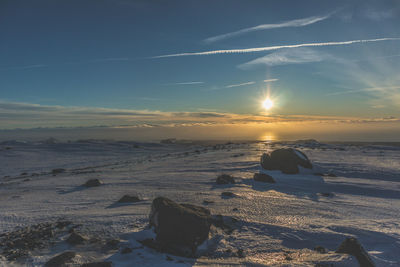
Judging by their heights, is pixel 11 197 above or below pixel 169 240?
below

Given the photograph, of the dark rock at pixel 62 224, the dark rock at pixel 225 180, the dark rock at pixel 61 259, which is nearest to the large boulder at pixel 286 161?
the dark rock at pixel 225 180

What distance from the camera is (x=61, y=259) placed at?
3527 mm

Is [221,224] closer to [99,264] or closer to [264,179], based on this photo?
[99,264]

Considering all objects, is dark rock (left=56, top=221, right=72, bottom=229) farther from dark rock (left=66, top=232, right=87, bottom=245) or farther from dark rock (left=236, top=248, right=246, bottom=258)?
dark rock (left=236, top=248, right=246, bottom=258)

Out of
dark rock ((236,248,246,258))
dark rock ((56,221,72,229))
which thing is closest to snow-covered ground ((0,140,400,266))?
dark rock ((236,248,246,258))

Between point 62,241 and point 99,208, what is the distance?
1852mm

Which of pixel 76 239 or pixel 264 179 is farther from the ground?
pixel 264 179

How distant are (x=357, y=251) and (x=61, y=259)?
4.25m

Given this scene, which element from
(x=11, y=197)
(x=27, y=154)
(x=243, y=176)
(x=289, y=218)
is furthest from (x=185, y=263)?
(x=27, y=154)

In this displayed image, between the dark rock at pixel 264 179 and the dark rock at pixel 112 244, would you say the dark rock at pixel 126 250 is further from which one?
the dark rock at pixel 264 179

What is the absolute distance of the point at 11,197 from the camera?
7.62m

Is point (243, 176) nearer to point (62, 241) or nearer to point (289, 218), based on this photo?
point (289, 218)

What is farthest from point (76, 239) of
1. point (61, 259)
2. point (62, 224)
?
point (62, 224)

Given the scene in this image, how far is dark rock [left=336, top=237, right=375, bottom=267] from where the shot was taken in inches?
136
